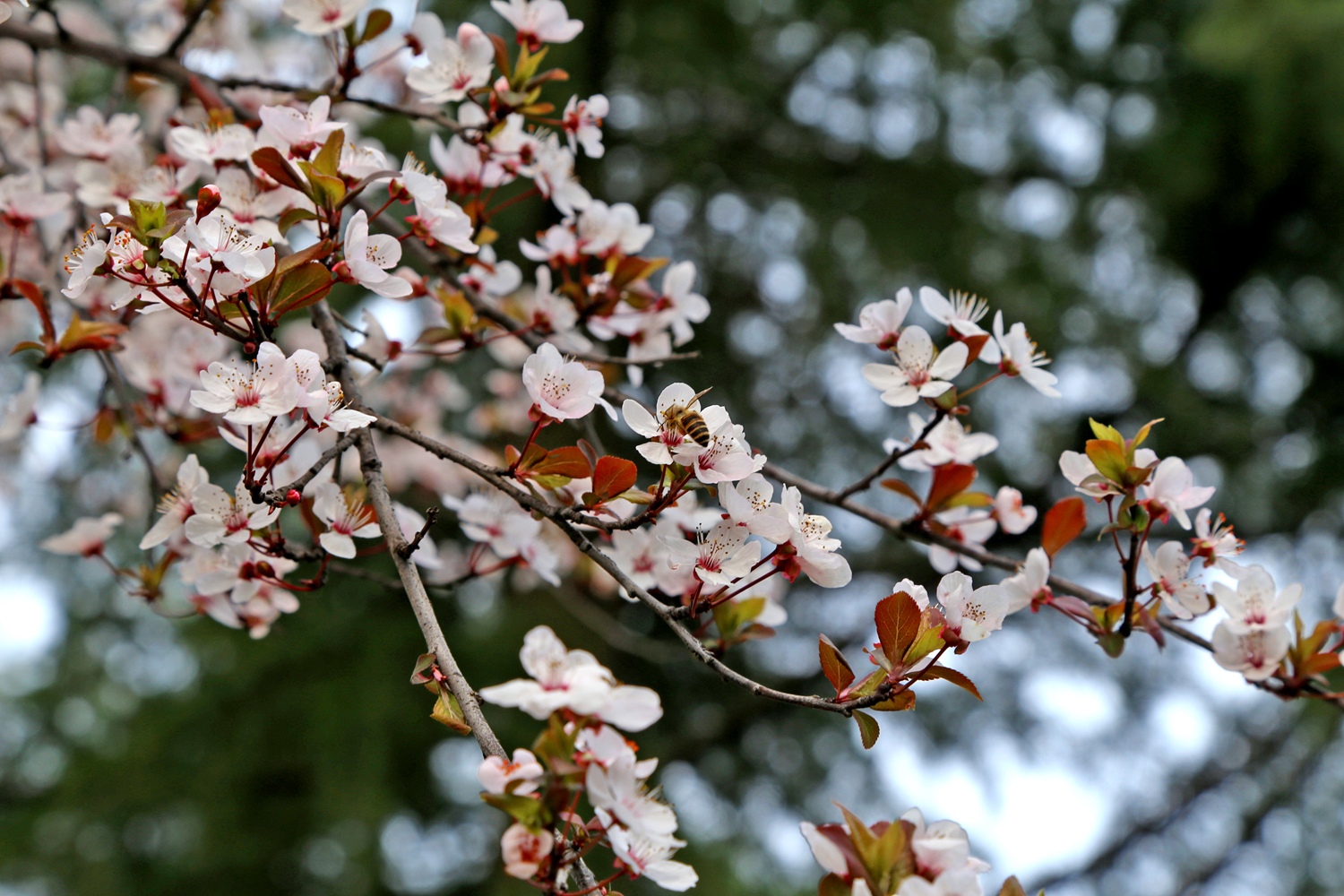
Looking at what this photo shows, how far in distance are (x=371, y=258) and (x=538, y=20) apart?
1.60 ft

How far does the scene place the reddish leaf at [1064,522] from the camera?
98 cm

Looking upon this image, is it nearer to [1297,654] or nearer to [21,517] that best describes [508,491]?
[1297,654]

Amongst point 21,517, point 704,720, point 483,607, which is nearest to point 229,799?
point 483,607

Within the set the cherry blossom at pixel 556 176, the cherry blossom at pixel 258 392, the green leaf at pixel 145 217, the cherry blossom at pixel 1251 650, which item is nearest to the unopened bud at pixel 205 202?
the green leaf at pixel 145 217

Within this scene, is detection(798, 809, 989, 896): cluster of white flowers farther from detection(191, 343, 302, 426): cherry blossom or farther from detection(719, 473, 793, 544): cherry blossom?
detection(191, 343, 302, 426): cherry blossom

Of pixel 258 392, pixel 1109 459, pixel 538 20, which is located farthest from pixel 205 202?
pixel 1109 459

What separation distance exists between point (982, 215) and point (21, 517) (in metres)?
4.03

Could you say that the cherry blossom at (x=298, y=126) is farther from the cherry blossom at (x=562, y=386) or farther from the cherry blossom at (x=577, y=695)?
the cherry blossom at (x=577, y=695)

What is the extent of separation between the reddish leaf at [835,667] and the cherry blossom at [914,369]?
30 cm

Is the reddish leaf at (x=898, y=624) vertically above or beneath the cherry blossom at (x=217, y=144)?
beneath

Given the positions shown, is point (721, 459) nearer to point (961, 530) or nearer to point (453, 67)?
point (961, 530)

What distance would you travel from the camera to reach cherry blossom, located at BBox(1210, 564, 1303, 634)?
0.81 metres

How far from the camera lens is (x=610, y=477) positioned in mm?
741

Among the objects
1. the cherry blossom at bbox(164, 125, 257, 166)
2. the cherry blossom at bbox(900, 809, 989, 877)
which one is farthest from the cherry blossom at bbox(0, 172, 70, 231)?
the cherry blossom at bbox(900, 809, 989, 877)
